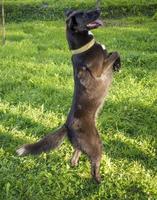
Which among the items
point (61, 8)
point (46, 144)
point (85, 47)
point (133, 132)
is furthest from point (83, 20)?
point (61, 8)

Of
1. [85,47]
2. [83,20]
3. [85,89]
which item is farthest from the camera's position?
[85,89]

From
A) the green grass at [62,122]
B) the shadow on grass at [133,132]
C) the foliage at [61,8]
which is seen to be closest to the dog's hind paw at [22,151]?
the green grass at [62,122]

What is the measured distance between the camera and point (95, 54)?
4906 mm

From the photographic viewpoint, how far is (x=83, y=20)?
4723 millimetres

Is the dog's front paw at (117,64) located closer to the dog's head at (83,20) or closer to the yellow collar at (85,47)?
the yellow collar at (85,47)

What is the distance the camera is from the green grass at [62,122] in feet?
17.5

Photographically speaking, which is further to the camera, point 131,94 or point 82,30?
point 131,94

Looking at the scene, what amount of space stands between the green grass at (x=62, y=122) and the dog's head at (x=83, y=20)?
1.91 metres

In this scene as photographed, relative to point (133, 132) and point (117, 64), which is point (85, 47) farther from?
point (133, 132)

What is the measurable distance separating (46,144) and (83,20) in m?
1.52

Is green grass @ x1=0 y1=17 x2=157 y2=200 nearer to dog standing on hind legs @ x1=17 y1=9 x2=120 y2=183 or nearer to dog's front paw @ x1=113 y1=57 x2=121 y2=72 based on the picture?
dog standing on hind legs @ x1=17 y1=9 x2=120 y2=183

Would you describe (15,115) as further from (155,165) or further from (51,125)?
(155,165)

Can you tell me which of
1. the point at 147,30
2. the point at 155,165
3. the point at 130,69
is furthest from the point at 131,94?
the point at 147,30

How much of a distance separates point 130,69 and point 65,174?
14.1ft
